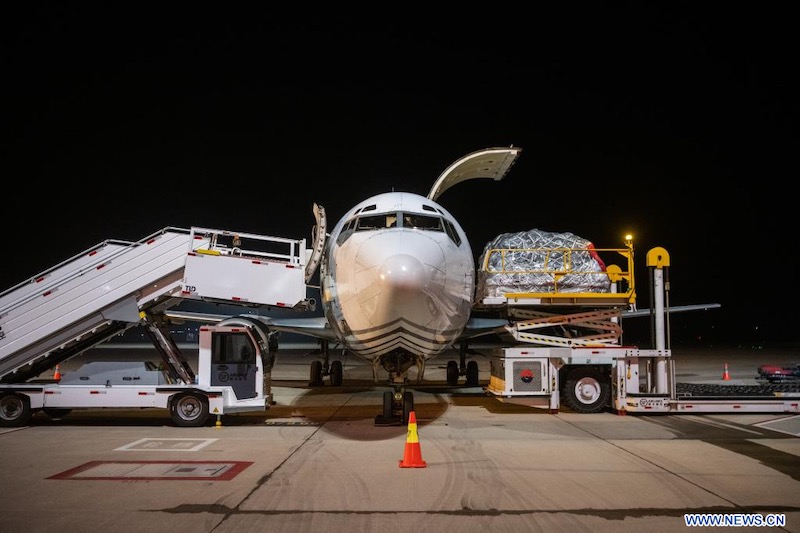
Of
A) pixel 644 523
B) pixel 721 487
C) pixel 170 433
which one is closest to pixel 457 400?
pixel 170 433

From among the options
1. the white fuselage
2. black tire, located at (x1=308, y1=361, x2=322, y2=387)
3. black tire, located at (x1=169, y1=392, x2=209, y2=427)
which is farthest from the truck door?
black tire, located at (x1=308, y1=361, x2=322, y2=387)

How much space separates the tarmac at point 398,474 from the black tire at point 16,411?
0.68 ft

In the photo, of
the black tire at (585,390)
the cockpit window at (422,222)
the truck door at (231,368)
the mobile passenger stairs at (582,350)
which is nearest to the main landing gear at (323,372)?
the mobile passenger stairs at (582,350)

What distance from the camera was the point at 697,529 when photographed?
5.30 meters

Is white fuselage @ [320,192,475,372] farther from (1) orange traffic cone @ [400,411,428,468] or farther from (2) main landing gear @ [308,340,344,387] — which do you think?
(2) main landing gear @ [308,340,344,387]

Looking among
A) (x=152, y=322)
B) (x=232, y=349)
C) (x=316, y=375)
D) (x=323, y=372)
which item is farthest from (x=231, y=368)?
(x=323, y=372)

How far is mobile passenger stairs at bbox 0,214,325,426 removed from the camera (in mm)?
10820

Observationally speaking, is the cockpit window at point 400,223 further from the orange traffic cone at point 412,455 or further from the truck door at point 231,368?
the truck door at point 231,368

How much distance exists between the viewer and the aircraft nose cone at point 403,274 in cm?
759

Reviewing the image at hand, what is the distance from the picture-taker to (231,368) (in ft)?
36.9

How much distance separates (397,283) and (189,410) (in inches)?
226

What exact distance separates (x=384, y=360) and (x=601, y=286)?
18.7 ft

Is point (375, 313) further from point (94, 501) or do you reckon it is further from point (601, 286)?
point (601, 286)

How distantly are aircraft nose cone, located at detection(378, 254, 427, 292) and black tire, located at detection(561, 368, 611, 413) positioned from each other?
21.2 feet
